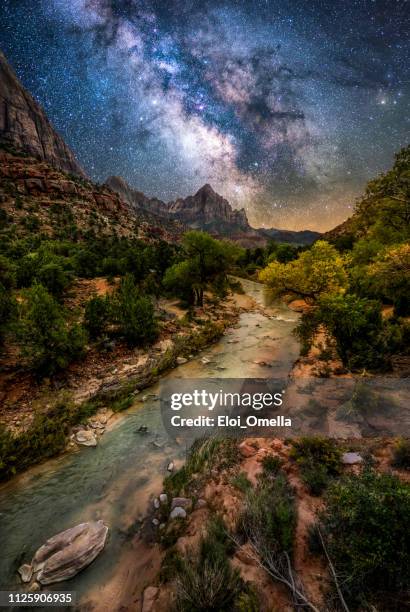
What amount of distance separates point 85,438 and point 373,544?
27.4 ft

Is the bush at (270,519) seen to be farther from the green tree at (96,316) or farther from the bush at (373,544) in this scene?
the green tree at (96,316)

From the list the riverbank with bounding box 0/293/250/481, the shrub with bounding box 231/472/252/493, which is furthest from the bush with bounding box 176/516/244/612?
the riverbank with bounding box 0/293/250/481

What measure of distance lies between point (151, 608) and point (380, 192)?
16.8m

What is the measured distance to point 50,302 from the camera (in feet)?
33.3

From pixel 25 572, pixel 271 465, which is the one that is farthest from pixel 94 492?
pixel 271 465

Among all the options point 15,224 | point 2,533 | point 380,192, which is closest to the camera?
point 2,533

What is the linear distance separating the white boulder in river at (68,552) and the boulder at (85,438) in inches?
111

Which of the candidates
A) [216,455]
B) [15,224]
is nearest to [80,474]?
[216,455]

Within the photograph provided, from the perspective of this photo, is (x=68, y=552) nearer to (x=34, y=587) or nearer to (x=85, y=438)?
(x=34, y=587)

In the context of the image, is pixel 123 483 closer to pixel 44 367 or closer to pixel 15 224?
pixel 44 367

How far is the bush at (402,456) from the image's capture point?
5.57m

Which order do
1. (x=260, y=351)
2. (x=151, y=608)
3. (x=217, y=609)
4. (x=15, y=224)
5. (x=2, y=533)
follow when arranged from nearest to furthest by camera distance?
1. (x=217, y=609)
2. (x=151, y=608)
3. (x=2, y=533)
4. (x=260, y=351)
5. (x=15, y=224)

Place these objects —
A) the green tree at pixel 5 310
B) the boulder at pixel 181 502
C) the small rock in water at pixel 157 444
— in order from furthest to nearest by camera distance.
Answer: the green tree at pixel 5 310 < the small rock in water at pixel 157 444 < the boulder at pixel 181 502

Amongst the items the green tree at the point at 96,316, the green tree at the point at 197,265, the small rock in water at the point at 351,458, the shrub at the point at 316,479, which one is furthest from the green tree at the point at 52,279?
the small rock in water at the point at 351,458
